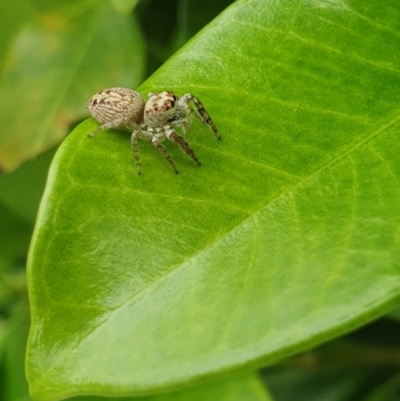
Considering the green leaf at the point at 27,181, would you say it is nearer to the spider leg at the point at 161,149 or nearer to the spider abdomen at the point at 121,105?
the spider abdomen at the point at 121,105

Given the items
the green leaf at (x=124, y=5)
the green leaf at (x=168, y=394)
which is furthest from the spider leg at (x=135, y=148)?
the green leaf at (x=168, y=394)

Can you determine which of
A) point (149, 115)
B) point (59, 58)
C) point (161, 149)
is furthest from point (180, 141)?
point (59, 58)

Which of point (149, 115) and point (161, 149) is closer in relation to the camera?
point (161, 149)

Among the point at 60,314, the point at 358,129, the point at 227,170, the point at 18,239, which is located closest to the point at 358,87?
the point at 358,129

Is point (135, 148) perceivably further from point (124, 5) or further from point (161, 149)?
point (124, 5)

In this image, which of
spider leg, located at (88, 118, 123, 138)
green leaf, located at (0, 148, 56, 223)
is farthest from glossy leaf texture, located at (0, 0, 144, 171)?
spider leg, located at (88, 118, 123, 138)

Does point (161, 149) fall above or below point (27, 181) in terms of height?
above

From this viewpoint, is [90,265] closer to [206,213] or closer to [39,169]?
[206,213]
